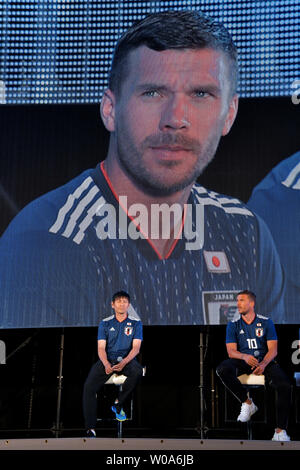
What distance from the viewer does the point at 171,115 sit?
4.96 m

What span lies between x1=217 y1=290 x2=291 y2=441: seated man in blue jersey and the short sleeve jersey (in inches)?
25.1

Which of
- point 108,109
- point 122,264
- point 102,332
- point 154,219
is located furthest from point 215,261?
point 108,109

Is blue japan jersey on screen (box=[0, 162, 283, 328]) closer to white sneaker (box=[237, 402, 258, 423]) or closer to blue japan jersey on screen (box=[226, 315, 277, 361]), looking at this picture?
blue japan jersey on screen (box=[226, 315, 277, 361])

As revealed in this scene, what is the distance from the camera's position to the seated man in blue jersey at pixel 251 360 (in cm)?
394

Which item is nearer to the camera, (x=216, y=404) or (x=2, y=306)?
(x=2, y=306)

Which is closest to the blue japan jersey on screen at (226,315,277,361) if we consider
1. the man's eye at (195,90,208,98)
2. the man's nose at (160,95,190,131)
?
the man's nose at (160,95,190,131)

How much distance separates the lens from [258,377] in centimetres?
408

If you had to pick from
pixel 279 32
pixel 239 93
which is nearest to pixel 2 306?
pixel 239 93

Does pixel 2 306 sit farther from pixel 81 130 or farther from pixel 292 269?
pixel 292 269

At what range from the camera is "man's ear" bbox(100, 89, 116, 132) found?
5.20 m
